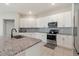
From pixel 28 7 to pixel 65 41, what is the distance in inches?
32.8

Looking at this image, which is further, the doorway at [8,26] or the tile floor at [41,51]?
the doorway at [8,26]

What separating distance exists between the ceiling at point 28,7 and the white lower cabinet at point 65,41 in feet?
1.64

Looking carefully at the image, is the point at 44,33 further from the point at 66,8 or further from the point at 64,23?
the point at 66,8

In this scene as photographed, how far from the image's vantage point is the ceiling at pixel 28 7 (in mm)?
1407

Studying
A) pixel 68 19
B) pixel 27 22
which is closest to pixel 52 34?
pixel 68 19

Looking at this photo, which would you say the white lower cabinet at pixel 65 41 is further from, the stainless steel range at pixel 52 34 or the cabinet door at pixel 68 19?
the cabinet door at pixel 68 19

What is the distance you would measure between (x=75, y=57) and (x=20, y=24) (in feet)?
3.40

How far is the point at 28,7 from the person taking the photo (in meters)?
1.51

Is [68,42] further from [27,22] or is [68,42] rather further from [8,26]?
[8,26]

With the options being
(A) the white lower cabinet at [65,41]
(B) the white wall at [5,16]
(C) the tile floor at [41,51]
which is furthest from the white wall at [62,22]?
(B) the white wall at [5,16]

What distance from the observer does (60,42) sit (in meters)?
1.52

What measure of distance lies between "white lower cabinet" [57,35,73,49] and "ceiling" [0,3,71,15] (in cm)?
50

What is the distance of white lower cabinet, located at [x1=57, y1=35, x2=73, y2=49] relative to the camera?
1446 millimetres

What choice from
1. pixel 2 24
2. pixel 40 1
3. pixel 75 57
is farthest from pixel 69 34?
pixel 2 24
